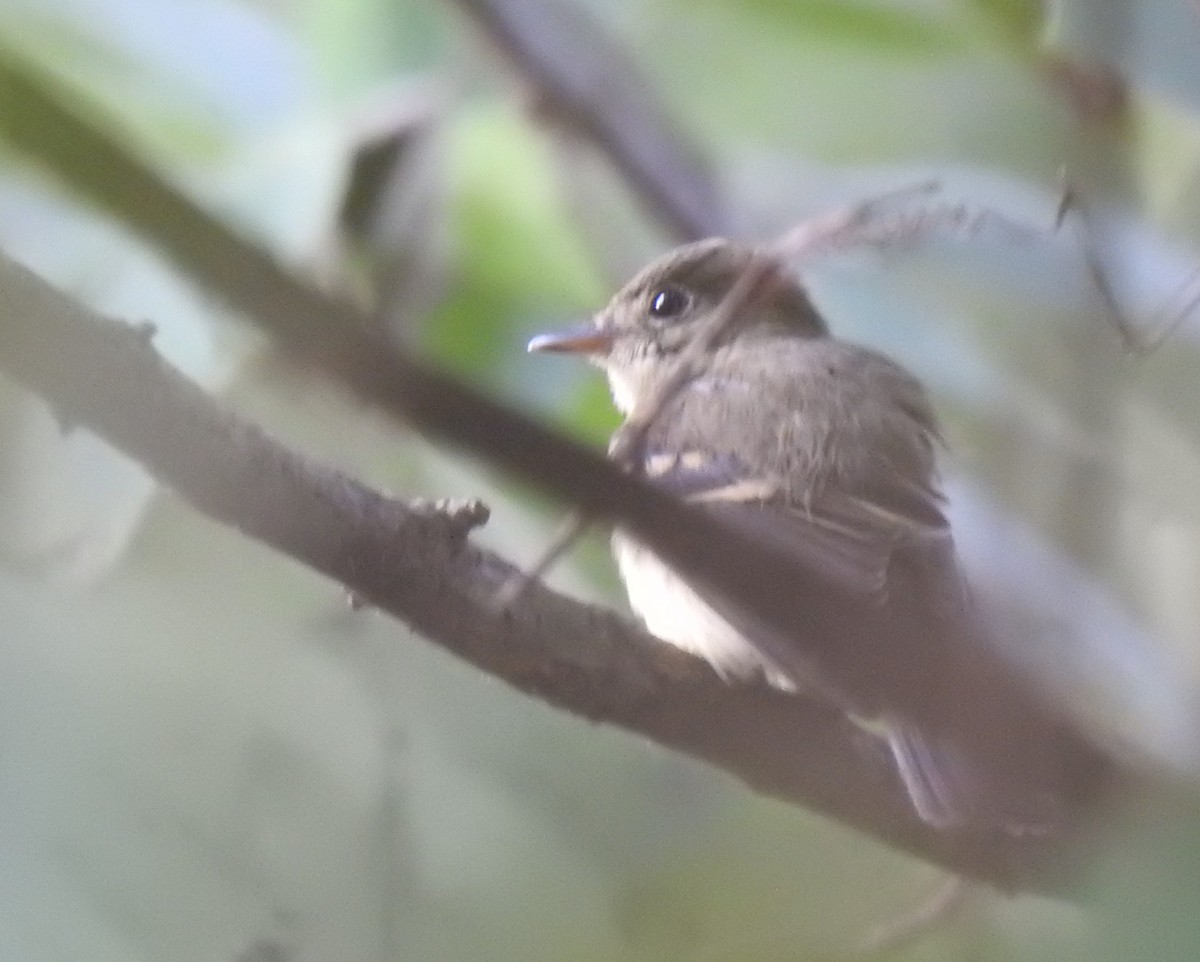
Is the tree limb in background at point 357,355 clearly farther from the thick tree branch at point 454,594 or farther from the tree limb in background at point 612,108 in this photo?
the tree limb in background at point 612,108

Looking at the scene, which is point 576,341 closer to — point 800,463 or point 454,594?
point 800,463

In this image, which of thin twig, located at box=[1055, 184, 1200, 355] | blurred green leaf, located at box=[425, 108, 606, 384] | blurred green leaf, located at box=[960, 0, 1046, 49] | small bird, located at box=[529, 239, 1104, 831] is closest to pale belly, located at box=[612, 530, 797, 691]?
small bird, located at box=[529, 239, 1104, 831]

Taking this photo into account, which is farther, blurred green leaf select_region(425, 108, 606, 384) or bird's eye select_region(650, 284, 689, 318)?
bird's eye select_region(650, 284, 689, 318)

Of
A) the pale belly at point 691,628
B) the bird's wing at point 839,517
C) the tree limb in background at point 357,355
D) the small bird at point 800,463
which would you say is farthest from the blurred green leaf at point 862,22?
the tree limb in background at point 357,355

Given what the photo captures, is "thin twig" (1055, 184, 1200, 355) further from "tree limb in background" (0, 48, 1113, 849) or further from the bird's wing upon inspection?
"tree limb in background" (0, 48, 1113, 849)

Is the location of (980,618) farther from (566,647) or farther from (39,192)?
(39,192)

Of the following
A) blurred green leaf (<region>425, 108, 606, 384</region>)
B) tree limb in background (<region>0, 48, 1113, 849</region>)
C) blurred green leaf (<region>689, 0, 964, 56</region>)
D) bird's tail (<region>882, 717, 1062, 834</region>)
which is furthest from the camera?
blurred green leaf (<region>689, 0, 964, 56</region>)
